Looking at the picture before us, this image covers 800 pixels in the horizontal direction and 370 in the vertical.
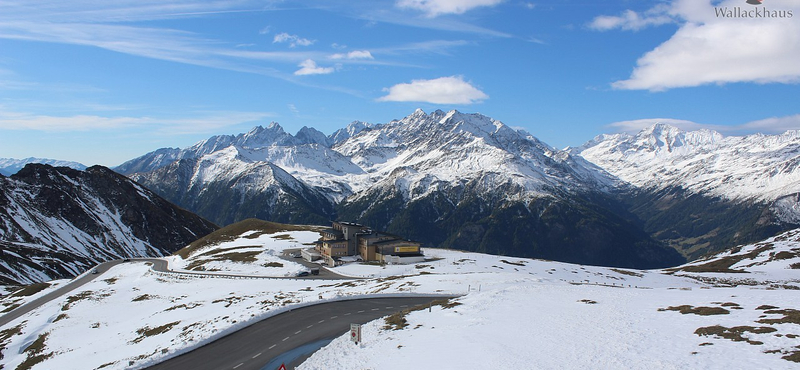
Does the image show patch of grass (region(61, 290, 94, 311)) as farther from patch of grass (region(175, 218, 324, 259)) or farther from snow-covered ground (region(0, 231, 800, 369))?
patch of grass (region(175, 218, 324, 259))

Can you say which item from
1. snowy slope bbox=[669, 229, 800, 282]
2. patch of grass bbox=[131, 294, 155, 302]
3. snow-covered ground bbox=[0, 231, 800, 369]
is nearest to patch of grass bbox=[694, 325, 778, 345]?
snow-covered ground bbox=[0, 231, 800, 369]

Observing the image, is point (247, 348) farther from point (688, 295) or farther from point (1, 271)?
point (1, 271)

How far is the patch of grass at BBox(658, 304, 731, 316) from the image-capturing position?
129 ft

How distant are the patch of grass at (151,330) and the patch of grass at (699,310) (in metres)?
51.7

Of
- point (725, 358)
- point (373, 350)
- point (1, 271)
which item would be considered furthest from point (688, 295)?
point (1, 271)

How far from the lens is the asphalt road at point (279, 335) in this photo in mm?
37156

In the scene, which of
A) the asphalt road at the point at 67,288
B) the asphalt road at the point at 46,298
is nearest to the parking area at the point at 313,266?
the asphalt road at the point at 67,288

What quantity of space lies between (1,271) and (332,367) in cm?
12657

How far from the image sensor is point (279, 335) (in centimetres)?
4328

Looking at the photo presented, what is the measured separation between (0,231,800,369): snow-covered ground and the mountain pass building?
1163 inches

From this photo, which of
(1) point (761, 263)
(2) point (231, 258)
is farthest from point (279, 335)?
(1) point (761, 263)

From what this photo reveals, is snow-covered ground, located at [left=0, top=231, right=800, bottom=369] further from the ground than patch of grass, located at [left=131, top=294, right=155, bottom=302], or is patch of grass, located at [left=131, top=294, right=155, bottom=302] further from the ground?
snow-covered ground, located at [left=0, top=231, right=800, bottom=369]

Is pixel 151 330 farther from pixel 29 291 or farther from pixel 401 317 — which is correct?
pixel 29 291

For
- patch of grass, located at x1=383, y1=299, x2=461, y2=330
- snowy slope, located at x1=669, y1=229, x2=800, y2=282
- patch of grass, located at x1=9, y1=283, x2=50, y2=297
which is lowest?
snowy slope, located at x1=669, y1=229, x2=800, y2=282
